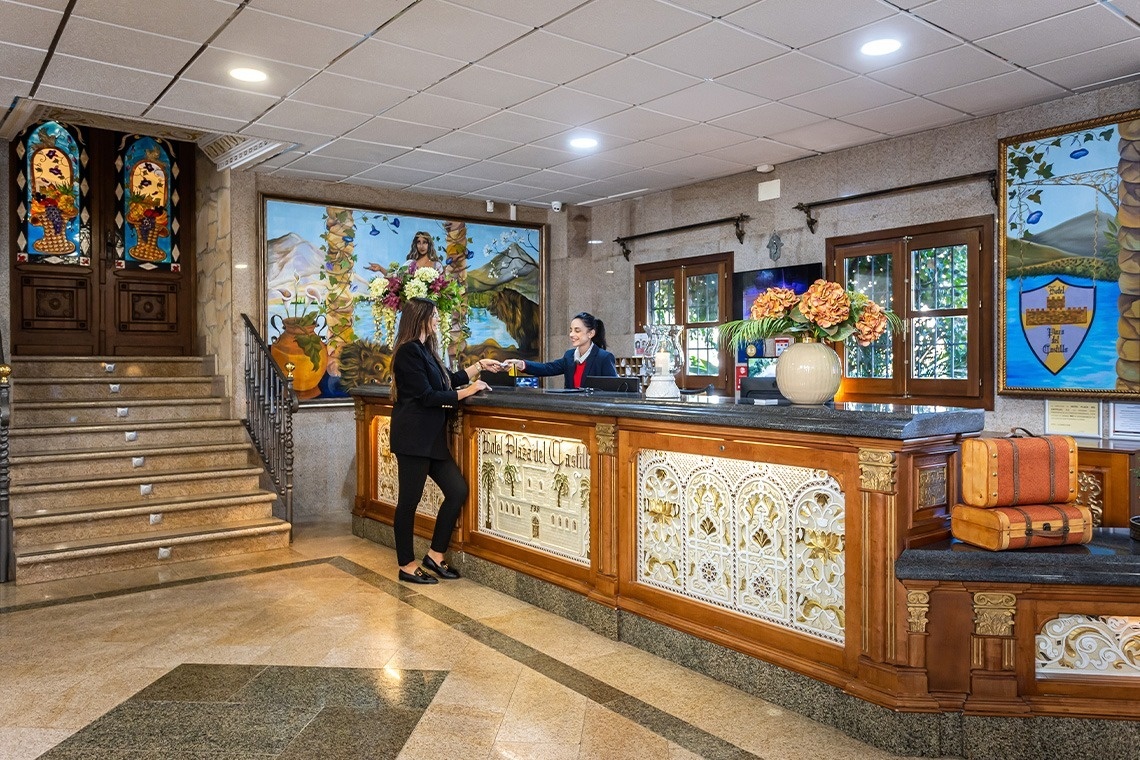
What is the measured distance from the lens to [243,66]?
4.74m

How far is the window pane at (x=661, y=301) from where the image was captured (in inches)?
322

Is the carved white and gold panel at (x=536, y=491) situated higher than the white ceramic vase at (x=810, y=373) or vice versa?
the white ceramic vase at (x=810, y=373)

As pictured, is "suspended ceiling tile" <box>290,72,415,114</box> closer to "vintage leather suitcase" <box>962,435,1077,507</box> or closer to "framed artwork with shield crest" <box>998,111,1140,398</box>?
"vintage leather suitcase" <box>962,435,1077,507</box>

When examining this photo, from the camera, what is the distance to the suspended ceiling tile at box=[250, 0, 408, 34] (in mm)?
3887

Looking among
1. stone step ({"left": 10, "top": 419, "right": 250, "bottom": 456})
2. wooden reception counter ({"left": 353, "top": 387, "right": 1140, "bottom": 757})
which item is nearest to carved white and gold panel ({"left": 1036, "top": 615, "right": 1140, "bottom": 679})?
wooden reception counter ({"left": 353, "top": 387, "right": 1140, "bottom": 757})

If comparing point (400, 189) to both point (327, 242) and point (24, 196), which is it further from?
point (24, 196)

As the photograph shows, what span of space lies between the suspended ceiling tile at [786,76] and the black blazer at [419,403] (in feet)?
8.16

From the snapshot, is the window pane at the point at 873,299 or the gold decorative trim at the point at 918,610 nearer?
the gold decorative trim at the point at 918,610

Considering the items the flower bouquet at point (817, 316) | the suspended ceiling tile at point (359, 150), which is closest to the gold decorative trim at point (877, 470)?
the flower bouquet at point (817, 316)

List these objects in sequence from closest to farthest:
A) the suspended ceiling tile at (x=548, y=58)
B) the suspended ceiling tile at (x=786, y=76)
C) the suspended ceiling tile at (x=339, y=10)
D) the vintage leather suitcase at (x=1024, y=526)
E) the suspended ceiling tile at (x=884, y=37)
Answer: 1. the vintage leather suitcase at (x=1024, y=526)
2. the suspended ceiling tile at (x=339, y=10)
3. the suspended ceiling tile at (x=884, y=37)
4. the suspended ceiling tile at (x=548, y=58)
5. the suspended ceiling tile at (x=786, y=76)

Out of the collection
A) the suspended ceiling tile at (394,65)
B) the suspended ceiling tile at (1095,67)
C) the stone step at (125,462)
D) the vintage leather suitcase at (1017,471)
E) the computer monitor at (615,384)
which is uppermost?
the suspended ceiling tile at (394,65)

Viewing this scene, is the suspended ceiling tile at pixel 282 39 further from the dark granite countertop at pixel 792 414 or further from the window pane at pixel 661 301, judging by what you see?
the window pane at pixel 661 301

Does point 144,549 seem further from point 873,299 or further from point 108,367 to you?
point 873,299

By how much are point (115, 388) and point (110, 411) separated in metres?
0.37
